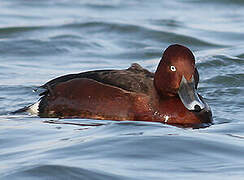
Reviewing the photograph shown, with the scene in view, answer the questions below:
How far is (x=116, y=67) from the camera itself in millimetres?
11641

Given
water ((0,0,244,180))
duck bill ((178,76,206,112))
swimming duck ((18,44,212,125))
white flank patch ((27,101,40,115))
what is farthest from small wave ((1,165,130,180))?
white flank patch ((27,101,40,115))

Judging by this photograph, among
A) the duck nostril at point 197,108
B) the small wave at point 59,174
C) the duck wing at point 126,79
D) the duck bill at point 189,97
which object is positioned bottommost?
the small wave at point 59,174

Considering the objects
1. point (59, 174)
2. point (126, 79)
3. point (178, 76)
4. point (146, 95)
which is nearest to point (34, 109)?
point (126, 79)

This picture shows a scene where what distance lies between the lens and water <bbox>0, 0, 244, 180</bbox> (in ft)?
18.6

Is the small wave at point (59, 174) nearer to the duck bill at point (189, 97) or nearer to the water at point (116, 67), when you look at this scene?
the water at point (116, 67)

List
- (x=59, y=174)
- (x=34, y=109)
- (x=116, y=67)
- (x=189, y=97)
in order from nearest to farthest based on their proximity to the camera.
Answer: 1. (x=59, y=174)
2. (x=189, y=97)
3. (x=34, y=109)
4. (x=116, y=67)

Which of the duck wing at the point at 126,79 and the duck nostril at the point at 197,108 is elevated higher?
the duck wing at the point at 126,79

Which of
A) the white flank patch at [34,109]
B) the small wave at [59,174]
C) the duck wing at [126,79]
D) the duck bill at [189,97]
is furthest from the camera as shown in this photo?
the white flank patch at [34,109]

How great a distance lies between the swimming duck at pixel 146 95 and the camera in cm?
741

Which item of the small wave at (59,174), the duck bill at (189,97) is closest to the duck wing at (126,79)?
the duck bill at (189,97)

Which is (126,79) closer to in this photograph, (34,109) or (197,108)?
(197,108)

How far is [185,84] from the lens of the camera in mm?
7484

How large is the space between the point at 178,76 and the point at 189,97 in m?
0.26

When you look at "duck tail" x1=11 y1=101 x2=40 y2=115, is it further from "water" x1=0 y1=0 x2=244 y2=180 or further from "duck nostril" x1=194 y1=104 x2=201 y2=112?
"duck nostril" x1=194 y1=104 x2=201 y2=112
